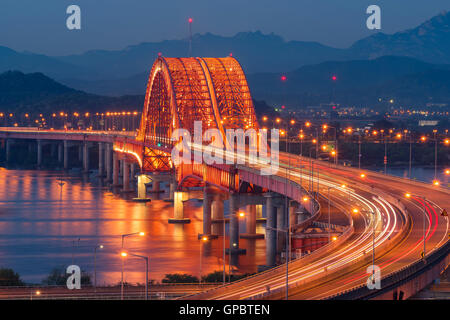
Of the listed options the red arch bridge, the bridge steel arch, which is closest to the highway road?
the red arch bridge

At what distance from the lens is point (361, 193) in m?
76.7

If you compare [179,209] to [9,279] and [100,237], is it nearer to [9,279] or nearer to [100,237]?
[100,237]

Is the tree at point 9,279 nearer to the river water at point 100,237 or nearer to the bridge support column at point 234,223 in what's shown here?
the river water at point 100,237

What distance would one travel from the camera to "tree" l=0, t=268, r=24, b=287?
63463 mm

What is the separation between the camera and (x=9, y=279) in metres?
65.0

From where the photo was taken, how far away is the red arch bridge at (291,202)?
43.5 metres

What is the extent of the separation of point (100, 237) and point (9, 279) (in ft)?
91.1

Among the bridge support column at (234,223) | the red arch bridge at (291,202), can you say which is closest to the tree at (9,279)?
the red arch bridge at (291,202)

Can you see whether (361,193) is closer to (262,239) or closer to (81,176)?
(262,239)

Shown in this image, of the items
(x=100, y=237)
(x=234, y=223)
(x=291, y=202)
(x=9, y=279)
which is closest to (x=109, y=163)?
(x=100, y=237)

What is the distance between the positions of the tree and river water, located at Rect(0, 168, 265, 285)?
189 cm

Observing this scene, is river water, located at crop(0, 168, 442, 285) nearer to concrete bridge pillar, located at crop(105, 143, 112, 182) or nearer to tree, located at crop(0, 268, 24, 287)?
tree, located at crop(0, 268, 24, 287)
